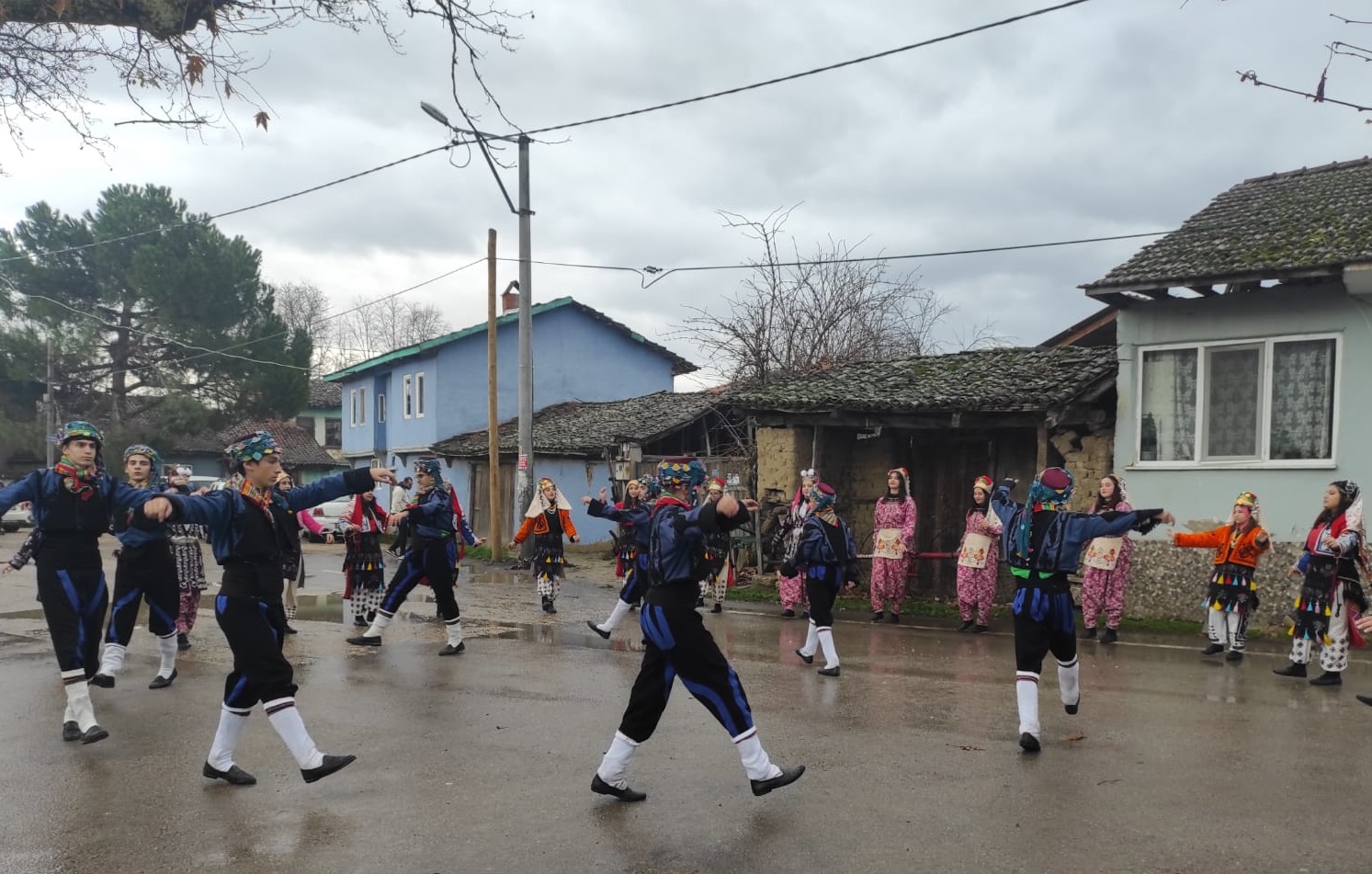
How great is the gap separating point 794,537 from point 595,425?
19.5 m

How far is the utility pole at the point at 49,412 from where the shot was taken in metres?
38.2

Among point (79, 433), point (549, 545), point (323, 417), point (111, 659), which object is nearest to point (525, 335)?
point (549, 545)

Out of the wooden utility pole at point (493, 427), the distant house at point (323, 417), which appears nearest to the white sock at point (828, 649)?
the wooden utility pole at point (493, 427)

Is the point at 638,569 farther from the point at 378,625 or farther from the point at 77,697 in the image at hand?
the point at 77,697

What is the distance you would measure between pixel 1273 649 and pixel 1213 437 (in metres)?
2.88

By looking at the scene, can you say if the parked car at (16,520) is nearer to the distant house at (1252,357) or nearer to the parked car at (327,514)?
the parked car at (327,514)

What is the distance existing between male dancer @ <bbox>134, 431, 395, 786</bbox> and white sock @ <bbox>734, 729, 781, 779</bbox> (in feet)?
6.81

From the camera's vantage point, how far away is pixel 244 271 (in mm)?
40281

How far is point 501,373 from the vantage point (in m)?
32.9

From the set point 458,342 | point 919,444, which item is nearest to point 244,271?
point 458,342

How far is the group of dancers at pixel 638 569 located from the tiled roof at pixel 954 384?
3182mm

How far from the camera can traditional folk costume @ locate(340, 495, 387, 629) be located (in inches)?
440

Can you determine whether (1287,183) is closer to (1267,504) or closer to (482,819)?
(1267,504)

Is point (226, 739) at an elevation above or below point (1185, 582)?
above
